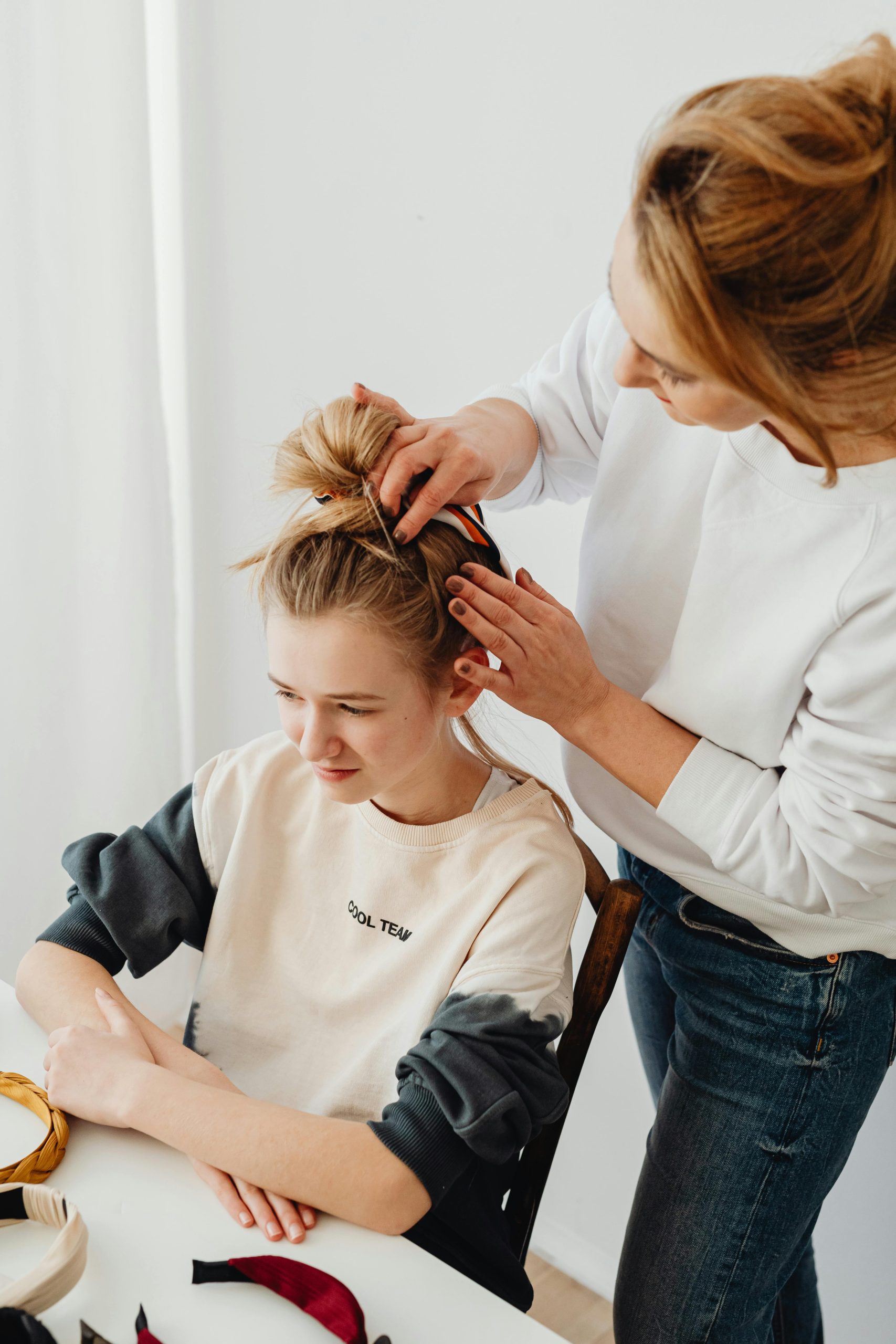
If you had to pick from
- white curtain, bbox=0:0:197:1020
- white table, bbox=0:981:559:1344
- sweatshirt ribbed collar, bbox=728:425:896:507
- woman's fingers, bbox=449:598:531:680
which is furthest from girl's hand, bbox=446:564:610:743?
white curtain, bbox=0:0:197:1020

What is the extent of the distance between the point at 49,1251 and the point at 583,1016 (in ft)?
1.64

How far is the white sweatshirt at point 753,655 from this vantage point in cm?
88

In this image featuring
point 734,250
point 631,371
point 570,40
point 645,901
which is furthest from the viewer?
point 570,40

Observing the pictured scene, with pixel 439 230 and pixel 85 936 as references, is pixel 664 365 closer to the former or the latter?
pixel 85 936

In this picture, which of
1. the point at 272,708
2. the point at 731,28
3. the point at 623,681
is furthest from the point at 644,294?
the point at 272,708

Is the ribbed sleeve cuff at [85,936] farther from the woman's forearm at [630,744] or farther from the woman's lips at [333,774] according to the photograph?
the woman's forearm at [630,744]

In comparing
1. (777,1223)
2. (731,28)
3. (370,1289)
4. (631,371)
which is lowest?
(777,1223)

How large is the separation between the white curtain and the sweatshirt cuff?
124cm

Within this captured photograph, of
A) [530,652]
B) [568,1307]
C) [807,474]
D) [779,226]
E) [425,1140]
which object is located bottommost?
[568,1307]

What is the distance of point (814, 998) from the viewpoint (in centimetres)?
101

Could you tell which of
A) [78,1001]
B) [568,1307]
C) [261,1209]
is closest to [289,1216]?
[261,1209]

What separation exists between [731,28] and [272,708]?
54.4 inches

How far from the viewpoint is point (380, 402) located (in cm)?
101

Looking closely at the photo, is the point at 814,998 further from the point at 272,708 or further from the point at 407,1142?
the point at 272,708
